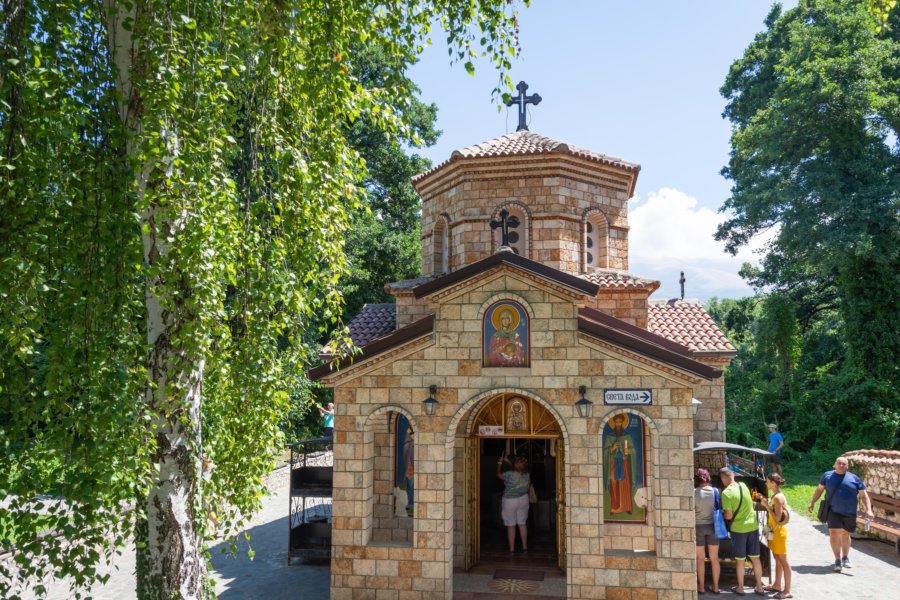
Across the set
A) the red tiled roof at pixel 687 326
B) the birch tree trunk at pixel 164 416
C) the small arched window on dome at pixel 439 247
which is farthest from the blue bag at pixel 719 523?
the birch tree trunk at pixel 164 416

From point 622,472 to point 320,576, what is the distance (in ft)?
17.5

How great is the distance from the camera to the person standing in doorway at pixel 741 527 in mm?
8977

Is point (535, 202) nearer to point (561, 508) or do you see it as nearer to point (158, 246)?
point (561, 508)

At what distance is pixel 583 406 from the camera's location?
8.65 m

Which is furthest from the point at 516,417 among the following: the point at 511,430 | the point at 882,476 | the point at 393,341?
the point at 882,476

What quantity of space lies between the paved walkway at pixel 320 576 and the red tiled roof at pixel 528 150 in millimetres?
7654

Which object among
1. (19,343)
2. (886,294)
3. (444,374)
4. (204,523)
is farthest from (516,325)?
(886,294)

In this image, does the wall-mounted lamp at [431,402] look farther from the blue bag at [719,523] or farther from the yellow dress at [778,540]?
the yellow dress at [778,540]

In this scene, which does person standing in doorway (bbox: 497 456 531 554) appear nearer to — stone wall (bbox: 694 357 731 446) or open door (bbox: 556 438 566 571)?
open door (bbox: 556 438 566 571)

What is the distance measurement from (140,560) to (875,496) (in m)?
13.6

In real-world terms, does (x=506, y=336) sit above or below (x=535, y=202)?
below

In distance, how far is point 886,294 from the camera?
20422 millimetres

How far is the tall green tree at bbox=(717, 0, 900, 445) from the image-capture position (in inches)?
757

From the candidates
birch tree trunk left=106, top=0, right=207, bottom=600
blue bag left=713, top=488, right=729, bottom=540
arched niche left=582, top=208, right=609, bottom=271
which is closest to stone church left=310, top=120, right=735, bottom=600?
blue bag left=713, top=488, right=729, bottom=540
